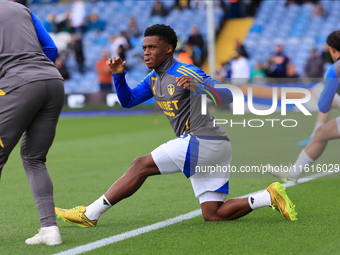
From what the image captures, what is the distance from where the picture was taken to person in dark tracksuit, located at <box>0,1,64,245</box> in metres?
3.05

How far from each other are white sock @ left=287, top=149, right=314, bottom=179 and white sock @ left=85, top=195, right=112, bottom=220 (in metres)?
2.42

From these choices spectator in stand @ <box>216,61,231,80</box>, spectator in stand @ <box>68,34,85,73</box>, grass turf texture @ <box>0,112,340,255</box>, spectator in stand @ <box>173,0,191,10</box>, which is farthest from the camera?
spectator in stand @ <box>173,0,191,10</box>

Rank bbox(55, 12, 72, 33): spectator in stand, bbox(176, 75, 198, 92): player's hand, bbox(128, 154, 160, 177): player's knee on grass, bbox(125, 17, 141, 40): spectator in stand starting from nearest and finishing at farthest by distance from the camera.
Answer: bbox(176, 75, 198, 92): player's hand → bbox(128, 154, 160, 177): player's knee on grass → bbox(125, 17, 141, 40): spectator in stand → bbox(55, 12, 72, 33): spectator in stand

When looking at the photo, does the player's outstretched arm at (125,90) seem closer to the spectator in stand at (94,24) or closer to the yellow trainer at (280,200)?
the yellow trainer at (280,200)

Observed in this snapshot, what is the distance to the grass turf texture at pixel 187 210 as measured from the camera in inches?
126

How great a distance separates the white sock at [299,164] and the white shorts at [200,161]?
160 centimetres

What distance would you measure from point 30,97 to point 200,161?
1.39m

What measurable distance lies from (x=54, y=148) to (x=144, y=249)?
659cm

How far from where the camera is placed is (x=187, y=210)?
4.36 meters

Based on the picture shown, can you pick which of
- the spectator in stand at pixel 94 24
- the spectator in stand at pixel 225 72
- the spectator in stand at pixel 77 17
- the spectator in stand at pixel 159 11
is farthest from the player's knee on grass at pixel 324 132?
the spectator in stand at pixel 94 24

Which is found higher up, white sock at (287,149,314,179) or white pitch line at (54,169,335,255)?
white pitch line at (54,169,335,255)

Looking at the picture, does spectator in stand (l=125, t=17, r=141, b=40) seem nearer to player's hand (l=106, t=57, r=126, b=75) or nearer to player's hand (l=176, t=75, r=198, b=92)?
player's hand (l=106, t=57, r=126, b=75)

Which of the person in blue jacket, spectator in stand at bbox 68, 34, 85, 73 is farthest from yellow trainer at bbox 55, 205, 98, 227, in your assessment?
spectator in stand at bbox 68, 34, 85, 73

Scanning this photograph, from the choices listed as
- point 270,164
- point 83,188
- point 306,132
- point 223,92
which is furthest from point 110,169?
point 223,92
